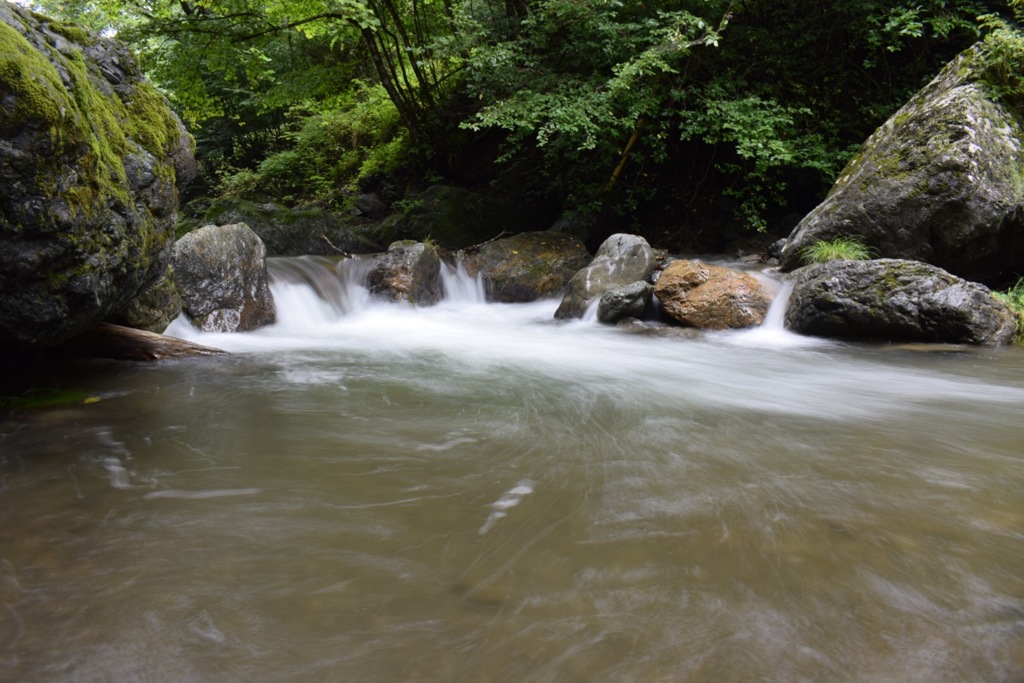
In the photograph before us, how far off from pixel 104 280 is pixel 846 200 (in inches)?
305

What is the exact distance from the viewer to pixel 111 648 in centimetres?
166

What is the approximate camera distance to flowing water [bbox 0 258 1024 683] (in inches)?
65.7

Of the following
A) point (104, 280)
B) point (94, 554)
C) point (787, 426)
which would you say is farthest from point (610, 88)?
point (94, 554)

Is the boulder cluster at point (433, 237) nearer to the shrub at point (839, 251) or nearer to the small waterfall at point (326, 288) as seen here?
the shrub at point (839, 251)

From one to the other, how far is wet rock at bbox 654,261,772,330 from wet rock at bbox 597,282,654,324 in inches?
8.1

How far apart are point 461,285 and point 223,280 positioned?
3787mm

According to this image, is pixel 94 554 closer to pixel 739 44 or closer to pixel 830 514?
pixel 830 514

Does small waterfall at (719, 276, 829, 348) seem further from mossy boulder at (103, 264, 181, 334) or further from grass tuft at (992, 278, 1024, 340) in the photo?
mossy boulder at (103, 264, 181, 334)

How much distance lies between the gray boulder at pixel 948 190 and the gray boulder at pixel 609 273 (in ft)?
6.65

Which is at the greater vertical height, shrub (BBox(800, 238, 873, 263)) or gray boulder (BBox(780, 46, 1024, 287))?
gray boulder (BBox(780, 46, 1024, 287))

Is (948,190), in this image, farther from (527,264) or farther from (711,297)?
(527,264)

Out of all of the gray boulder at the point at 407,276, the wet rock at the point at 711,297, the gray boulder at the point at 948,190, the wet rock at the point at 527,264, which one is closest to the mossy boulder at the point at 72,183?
the gray boulder at the point at 407,276

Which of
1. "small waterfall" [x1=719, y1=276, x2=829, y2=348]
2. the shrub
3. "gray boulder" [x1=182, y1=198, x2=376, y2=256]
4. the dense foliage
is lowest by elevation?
"small waterfall" [x1=719, y1=276, x2=829, y2=348]

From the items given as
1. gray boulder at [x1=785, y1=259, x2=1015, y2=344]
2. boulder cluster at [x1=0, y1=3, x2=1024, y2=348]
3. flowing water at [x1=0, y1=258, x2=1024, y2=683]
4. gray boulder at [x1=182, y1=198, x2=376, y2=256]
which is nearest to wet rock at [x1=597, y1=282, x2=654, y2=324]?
boulder cluster at [x1=0, y1=3, x2=1024, y2=348]
